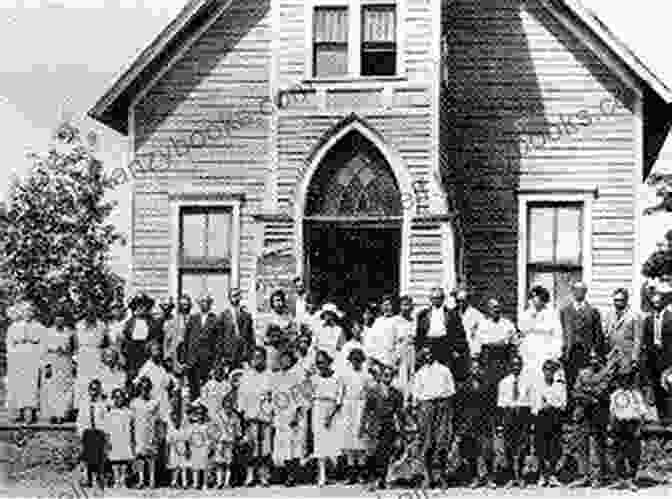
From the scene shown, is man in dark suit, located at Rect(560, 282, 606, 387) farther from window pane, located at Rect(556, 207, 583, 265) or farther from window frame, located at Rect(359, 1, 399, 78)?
window frame, located at Rect(359, 1, 399, 78)

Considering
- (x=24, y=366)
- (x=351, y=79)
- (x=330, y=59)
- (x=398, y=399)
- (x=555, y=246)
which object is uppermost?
(x=330, y=59)

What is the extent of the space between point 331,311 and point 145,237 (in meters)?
6.19

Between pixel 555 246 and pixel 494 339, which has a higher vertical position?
pixel 555 246

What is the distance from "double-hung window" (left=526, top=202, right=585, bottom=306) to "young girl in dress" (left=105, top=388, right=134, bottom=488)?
334 inches

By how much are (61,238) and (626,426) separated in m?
34.5

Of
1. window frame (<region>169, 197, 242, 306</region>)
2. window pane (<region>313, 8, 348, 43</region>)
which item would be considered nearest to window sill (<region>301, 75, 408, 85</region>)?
window pane (<region>313, 8, 348, 43</region>)

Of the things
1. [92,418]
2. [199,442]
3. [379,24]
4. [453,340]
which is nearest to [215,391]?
[199,442]

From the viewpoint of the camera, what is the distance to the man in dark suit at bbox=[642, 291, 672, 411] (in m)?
15.2

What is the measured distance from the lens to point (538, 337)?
14.6m

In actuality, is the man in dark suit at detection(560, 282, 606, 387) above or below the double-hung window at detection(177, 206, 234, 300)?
below

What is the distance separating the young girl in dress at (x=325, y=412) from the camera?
1409 centimetres

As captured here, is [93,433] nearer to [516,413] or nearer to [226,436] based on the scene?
[226,436]

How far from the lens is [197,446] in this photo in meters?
14.1

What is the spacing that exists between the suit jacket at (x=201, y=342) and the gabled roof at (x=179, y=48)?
6.42 meters
